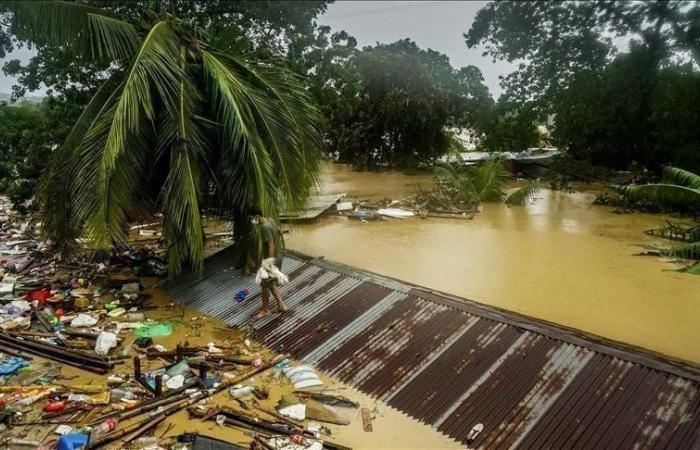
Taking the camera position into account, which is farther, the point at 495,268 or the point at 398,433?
the point at 495,268

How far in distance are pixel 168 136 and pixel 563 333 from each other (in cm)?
529

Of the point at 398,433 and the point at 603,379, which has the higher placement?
the point at 603,379

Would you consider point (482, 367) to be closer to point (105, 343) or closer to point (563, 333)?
point (563, 333)

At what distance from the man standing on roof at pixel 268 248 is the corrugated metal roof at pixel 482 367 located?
0.19m

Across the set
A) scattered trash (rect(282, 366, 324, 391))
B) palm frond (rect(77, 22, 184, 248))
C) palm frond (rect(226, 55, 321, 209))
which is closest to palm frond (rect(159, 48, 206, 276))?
palm frond (rect(77, 22, 184, 248))

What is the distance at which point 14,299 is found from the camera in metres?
7.12

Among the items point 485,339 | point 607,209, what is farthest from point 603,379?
point 607,209

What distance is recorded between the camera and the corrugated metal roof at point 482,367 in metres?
3.82

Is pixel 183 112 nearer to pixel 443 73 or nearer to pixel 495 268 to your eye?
pixel 495 268

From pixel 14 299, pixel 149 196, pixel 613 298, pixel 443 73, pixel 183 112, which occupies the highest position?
pixel 443 73

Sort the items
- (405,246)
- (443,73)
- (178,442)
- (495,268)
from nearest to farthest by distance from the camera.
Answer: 1. (178,442)
2. (495,268)
3. (405,246)
4. (443,73)

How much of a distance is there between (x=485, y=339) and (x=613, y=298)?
11.5 feet

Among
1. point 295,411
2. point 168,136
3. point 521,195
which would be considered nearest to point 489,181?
point 521,195

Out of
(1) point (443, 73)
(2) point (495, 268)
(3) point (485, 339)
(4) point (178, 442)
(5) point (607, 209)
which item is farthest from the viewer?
(1) point (443, 73)
